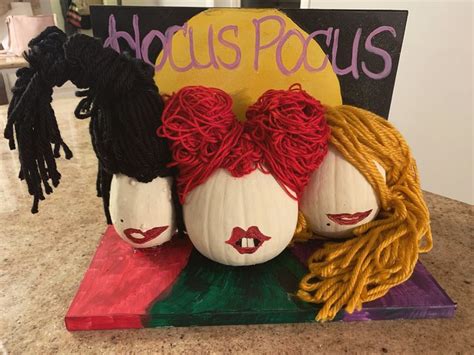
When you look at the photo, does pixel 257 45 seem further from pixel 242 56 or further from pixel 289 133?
pixel 289 133

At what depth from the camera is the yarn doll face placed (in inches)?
15.7

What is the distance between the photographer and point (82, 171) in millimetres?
782

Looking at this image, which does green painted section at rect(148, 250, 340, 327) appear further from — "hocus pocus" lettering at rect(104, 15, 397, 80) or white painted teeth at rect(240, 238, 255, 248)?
"hocus pocus" lettering at rect(104, 15, 397, 80)

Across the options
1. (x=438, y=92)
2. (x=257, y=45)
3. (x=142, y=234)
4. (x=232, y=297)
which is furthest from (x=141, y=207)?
(x=438, y=92)

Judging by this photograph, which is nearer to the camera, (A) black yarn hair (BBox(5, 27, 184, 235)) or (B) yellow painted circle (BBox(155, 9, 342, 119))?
(A) black yarn hair (BBox(5, 27, 184, 235))

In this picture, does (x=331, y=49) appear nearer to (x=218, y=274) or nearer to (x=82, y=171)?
(x=218, y=274)

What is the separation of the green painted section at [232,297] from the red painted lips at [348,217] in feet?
0.23

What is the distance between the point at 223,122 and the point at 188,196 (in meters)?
0.09

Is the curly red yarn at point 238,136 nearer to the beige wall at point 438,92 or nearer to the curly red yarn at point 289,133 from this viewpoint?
the curly red yarn at point 289,133

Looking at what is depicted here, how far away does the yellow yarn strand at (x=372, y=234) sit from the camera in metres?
0.42

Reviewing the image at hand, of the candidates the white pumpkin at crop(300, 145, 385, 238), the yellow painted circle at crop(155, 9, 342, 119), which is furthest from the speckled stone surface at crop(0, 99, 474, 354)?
the yellow painted circle at crop(155, 9, 342, 119)

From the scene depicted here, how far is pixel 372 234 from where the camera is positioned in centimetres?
45

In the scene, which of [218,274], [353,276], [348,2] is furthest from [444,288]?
[348,2]

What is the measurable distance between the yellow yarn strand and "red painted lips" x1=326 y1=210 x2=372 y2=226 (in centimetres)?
1
